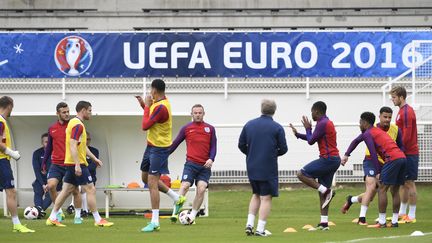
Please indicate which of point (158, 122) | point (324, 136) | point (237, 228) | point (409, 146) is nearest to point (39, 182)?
point (237, 228)

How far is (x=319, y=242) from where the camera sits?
47.6 ft

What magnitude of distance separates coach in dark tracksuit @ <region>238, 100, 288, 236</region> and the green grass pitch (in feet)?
1.76

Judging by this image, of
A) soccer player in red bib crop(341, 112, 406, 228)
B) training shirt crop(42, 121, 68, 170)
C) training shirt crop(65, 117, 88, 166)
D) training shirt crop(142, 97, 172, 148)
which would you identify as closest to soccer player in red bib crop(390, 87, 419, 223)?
soccer player in red bib crop(341, 112, 406, 228)

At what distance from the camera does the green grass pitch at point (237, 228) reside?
50.9 ft

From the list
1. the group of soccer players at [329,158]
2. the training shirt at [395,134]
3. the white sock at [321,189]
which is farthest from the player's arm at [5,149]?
the training shirt at [395,134]

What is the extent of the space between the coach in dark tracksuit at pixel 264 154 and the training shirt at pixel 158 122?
164 cm

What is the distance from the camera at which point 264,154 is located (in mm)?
15727

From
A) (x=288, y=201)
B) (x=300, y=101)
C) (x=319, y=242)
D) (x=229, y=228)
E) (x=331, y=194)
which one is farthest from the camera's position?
(x=300, y=101)

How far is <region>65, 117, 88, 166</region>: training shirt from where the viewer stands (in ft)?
60.5

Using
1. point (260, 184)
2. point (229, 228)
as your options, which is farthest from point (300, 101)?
point (260, 184)

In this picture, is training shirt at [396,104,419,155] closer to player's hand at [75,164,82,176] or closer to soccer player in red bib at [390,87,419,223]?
soccer player in red bib at [390,87,419,223]

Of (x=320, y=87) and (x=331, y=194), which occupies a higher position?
(x=320, y=87)

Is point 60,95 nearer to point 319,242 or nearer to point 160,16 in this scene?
point 160,16

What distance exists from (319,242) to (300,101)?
14.6 meters
